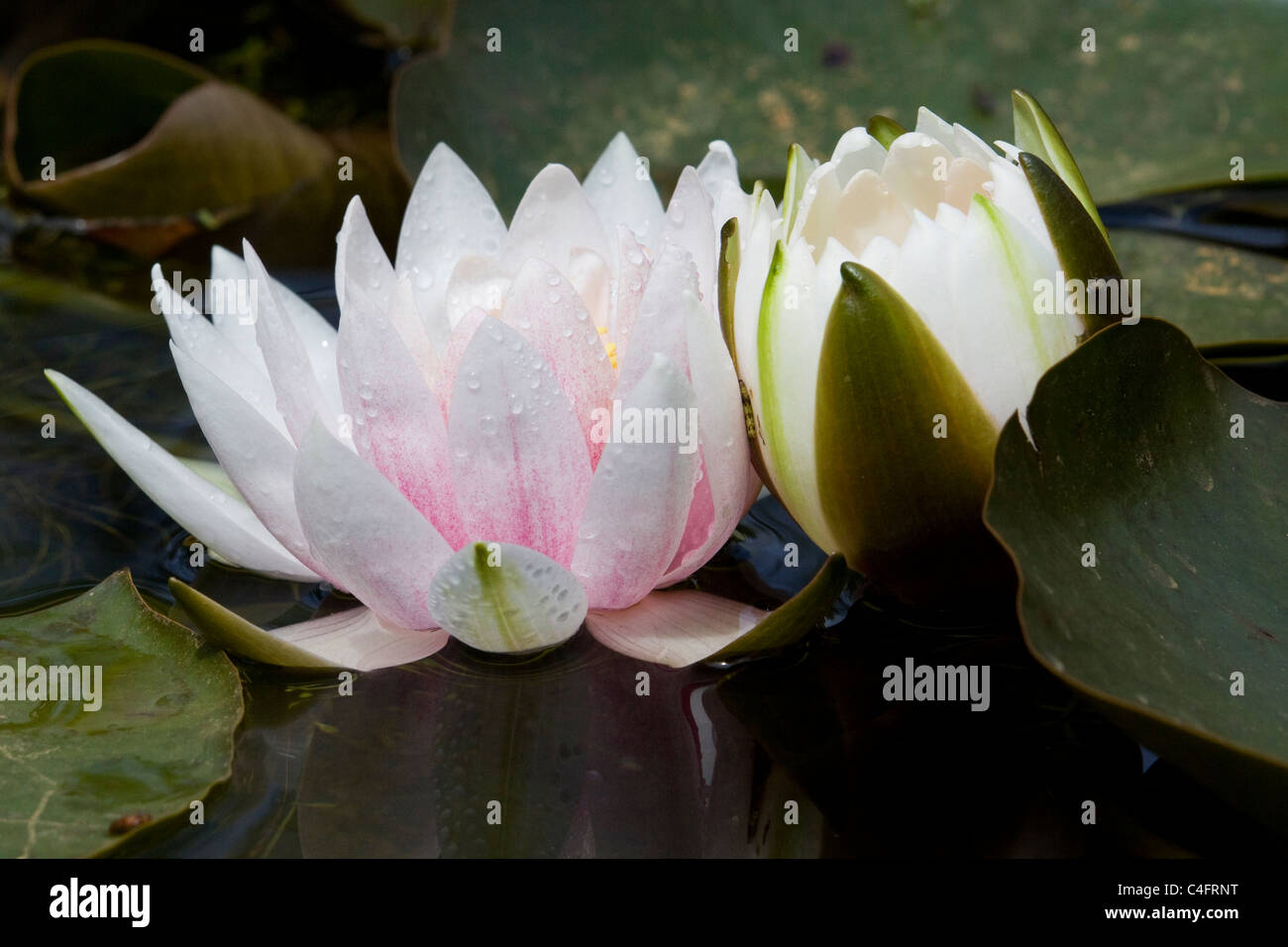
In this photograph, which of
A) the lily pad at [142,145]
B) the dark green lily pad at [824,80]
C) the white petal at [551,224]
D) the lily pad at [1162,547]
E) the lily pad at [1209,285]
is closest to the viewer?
the lily pad at [1162,547]

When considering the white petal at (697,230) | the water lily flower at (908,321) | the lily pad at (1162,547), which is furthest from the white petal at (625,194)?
the lily pad at (1162,547)

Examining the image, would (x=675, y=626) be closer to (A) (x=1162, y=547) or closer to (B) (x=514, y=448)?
(B) (x=514, y=448)

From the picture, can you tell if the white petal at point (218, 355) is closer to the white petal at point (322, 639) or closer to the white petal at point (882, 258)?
the white petal at point (322, 639)

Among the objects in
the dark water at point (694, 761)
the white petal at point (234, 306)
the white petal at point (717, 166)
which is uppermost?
the white petal at point (717, 166)

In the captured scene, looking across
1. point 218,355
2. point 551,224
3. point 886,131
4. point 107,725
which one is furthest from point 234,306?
point 886,131

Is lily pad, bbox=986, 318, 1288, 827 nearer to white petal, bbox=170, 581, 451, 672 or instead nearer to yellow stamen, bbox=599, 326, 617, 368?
yellow stamen, bbox=599, 326, 617, 368

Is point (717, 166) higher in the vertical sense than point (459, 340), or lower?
higher

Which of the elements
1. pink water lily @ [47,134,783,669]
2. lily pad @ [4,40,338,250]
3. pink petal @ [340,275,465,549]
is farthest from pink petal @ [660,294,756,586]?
lily pad @ [4,40,338,250]
